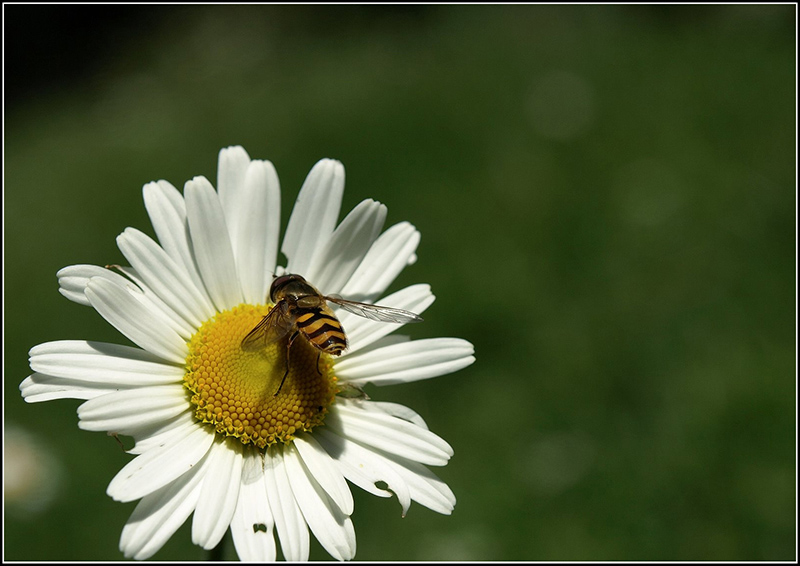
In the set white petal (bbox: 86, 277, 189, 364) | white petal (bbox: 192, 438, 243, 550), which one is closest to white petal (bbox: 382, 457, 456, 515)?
white petal (bbox: 192, 438, 243, 550)

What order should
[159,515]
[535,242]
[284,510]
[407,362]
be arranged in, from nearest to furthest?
[159,515]
[284,510]
[407,362]
[535,242]

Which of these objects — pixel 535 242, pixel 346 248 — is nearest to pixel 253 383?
pixel 346 248

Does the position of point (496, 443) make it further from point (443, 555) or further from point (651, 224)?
point (651, 224)

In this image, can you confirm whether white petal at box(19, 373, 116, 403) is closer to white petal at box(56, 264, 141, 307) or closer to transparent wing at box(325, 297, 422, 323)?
white petal at box(56, 264, 141, 307)

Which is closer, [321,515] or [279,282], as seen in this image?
[321,515]

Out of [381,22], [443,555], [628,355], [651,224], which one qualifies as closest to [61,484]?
[443,555]

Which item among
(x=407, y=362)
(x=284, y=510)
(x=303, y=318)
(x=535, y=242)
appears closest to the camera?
(x=284, y=510)

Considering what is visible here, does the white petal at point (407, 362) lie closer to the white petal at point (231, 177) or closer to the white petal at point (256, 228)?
the white petal at point (256, 228)

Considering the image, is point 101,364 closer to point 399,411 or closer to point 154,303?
point 154,303
